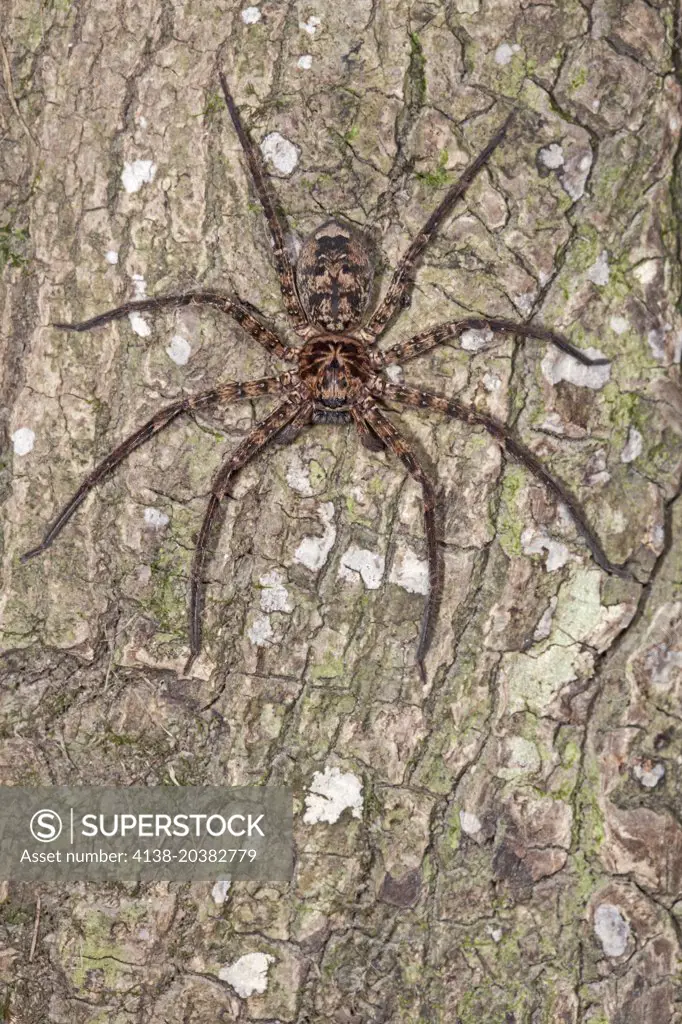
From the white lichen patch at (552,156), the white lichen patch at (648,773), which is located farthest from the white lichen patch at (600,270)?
the white lichen patch at (648,773)

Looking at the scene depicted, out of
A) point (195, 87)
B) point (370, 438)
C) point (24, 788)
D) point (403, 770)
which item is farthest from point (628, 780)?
point (195, 87)

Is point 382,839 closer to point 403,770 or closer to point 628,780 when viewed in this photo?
point 403,770

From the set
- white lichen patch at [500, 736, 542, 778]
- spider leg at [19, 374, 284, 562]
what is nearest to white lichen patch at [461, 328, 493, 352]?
spider leg at [19, 374, 284, 562]

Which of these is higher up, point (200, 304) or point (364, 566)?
point (200, 304)

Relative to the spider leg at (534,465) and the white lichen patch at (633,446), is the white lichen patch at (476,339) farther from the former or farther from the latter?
the white lichen patch at (633,446)

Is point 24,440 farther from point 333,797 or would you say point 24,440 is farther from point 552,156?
point 552,156

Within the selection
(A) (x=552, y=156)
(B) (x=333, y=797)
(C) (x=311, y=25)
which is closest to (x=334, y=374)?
(A) (x=552, y=156)

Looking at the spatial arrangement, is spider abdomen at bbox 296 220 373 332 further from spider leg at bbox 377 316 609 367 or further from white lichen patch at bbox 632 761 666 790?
white lichen patch at bbox 632 761 666 790
